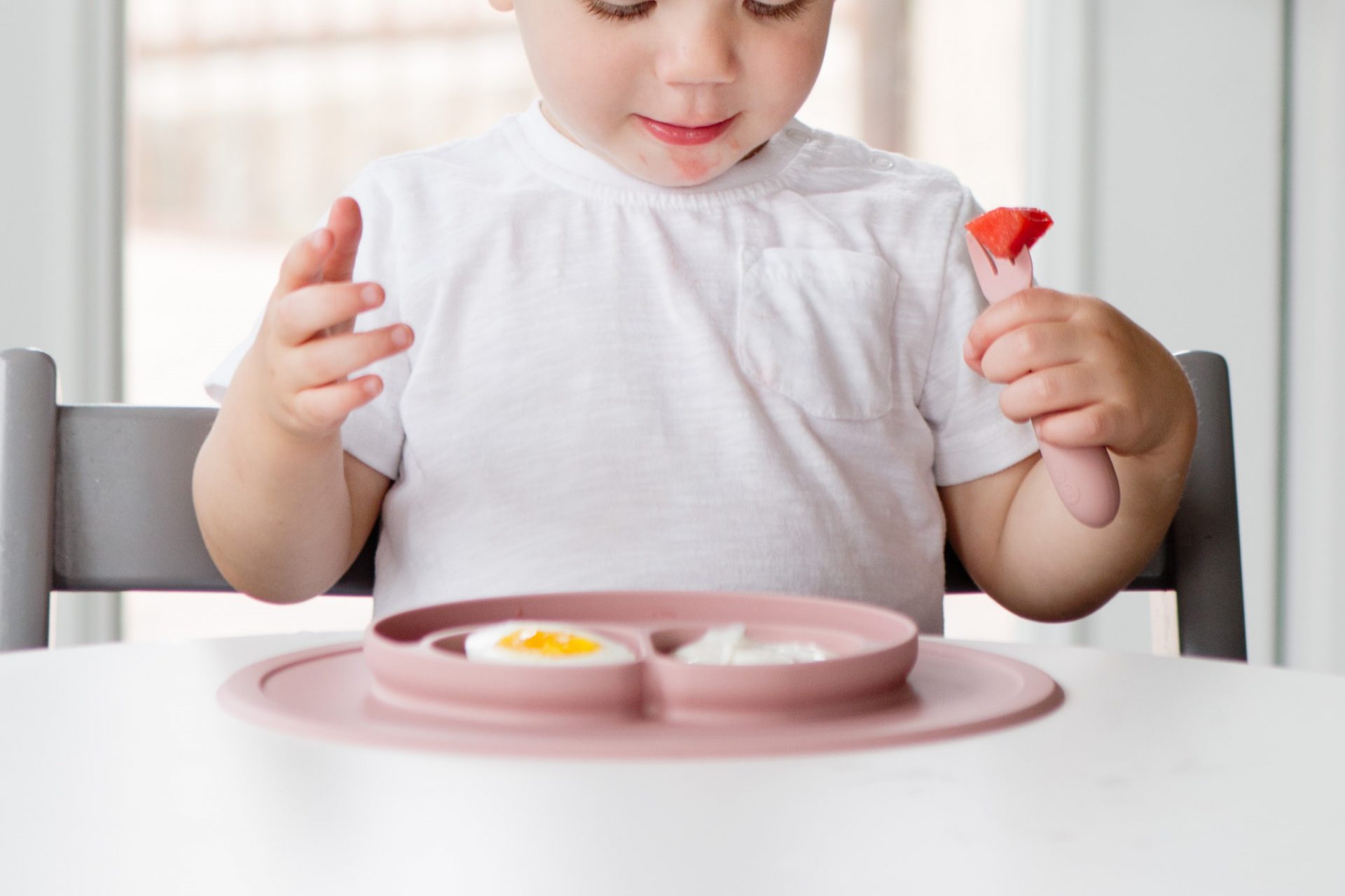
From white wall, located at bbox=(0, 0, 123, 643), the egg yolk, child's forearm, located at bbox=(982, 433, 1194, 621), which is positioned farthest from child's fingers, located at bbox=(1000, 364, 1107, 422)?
white wall, located at bbox=(0, 0, 123, 643)

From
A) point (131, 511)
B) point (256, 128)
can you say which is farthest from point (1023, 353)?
point (256, 128)

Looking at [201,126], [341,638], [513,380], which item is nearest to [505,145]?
[513,380]

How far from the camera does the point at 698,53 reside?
0.75 meters

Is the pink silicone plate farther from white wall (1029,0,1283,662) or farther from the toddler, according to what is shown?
white wall (1029,0,1283,662)

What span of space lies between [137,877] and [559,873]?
9cm

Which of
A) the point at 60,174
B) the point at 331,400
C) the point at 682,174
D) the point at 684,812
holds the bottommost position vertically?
the point at 684,812

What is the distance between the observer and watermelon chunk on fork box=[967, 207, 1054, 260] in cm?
59

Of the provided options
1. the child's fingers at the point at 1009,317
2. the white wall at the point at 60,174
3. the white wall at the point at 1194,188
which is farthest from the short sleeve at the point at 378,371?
the white wall at the point at 1194,188

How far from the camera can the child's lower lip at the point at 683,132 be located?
2.69 ft

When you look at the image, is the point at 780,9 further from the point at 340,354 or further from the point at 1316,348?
the point at 1316,348

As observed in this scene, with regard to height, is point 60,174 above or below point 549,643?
above

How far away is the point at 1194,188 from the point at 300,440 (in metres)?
1.30

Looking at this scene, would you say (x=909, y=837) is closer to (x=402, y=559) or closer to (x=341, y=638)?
(x=341, y=638)

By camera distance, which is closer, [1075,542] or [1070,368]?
[1070,368]
